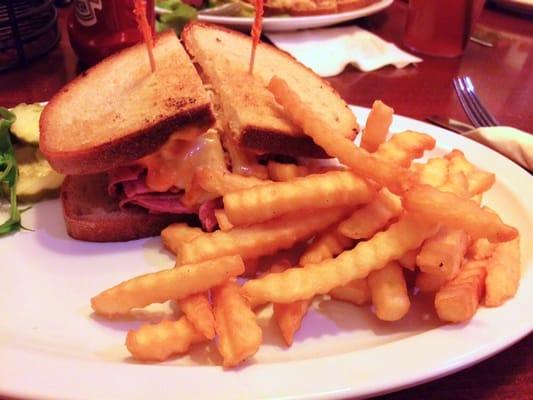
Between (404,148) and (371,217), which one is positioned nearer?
(371,217)

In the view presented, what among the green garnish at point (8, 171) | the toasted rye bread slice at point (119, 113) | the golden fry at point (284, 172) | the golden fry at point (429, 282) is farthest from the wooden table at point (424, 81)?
the golden fry at point (429, 282)

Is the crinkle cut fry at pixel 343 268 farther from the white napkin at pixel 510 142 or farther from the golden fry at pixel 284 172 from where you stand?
the white napkin at pixel 510 142

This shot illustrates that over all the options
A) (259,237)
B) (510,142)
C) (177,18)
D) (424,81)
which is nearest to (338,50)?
(424,81)

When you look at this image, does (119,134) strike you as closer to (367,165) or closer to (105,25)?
(367,165)

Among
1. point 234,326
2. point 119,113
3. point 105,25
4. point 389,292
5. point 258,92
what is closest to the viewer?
point 234,326

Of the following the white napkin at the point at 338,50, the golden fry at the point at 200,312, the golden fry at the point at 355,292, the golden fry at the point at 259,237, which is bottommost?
the white napkin at the point at 338,50

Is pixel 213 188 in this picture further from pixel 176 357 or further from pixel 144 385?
pixel 144 385

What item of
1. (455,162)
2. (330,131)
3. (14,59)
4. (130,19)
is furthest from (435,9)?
(14,59)
